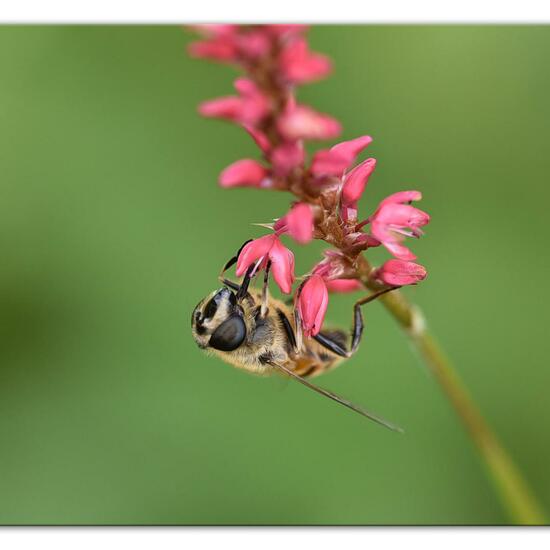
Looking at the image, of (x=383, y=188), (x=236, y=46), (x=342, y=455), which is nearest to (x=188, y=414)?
(x=342, y=455)

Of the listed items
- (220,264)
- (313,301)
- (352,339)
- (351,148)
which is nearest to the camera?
(351,148)

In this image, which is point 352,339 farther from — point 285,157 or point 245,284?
point 285,157

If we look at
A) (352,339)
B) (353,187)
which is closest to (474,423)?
(352,339)

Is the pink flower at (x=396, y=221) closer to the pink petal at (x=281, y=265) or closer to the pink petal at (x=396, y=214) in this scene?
the pink petal at (x=396, y=214)
